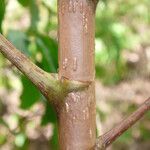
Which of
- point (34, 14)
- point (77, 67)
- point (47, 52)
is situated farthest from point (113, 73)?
point (77, 67)

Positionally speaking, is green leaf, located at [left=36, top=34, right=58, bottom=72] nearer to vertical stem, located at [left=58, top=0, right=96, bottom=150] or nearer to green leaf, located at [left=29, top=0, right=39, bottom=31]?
green leaf, located at [left=29, top=0, right=39, bottom=31]

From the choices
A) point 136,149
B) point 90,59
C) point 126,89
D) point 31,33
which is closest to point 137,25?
point 126,89

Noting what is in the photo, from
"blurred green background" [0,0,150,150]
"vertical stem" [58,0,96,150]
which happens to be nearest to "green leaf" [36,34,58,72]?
"vertical stem" [58,0,96,150]

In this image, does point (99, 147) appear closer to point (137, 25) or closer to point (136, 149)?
point (136, 149)

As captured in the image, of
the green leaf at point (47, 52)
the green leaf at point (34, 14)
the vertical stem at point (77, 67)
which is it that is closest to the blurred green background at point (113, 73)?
the green leaf at point (34, 14)

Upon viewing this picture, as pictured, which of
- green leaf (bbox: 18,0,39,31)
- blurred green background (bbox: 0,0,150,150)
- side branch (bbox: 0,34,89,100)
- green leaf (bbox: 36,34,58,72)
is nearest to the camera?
side branch (bbox: 0,34,89,100)
